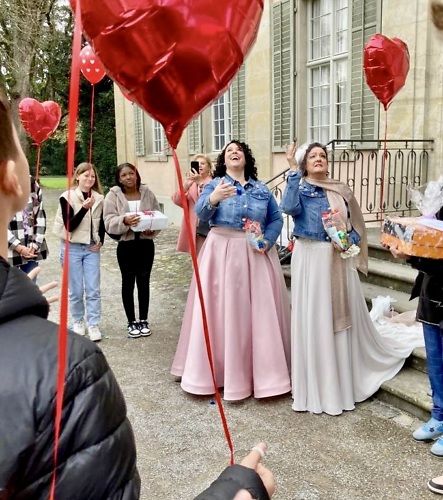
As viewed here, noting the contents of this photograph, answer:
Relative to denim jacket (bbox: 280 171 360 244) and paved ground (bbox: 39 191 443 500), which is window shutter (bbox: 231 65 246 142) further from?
denim jacket (bbox: 280 171 360 244)

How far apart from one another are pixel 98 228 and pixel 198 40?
12.9 feet

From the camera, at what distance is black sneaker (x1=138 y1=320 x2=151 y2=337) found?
5.61 meters

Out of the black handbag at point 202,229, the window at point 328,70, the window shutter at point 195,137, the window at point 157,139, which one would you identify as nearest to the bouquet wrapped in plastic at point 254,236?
the black handbag at point 202,229

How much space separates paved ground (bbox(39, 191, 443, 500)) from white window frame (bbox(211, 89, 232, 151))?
7.56 metres

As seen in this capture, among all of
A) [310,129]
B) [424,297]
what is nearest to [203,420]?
[424,297]

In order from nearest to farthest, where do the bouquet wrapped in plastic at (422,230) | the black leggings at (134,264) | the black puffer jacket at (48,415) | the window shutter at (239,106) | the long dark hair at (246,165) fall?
the black puffer jacket at (48,415)
the bouquet wrapped in plastic at (422,230)
the long dark hair at (246,165)
the black leggings at (134,264)
the window shutter at (239,106)

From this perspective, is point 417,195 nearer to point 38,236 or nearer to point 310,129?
point 38,236

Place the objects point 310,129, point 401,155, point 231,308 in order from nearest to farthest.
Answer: point 231,308 → point 401,155 → point 310,129

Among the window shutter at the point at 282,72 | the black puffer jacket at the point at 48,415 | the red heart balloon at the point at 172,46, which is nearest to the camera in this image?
the black puffer jacket at the point at 48,415

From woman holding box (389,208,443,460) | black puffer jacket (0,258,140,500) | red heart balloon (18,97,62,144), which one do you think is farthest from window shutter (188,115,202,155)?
black puffer jacket (0,258,140,500)

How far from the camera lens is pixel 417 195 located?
9.95 feet

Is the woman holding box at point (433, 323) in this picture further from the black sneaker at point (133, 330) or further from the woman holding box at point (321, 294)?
the black sneaker at point (133, 330)

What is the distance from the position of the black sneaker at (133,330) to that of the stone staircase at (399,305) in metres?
2.06

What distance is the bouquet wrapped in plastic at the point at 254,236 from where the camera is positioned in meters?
4.02
